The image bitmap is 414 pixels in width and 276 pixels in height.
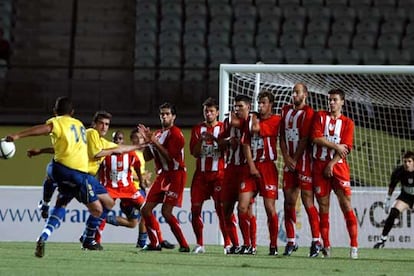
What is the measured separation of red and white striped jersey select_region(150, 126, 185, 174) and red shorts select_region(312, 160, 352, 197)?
1607mm

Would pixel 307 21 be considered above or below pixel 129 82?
above

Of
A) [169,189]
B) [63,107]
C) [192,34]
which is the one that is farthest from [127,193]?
[192,34]

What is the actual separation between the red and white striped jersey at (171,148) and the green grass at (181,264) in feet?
3.31

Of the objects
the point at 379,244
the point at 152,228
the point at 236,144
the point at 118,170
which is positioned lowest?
the point at 379,244

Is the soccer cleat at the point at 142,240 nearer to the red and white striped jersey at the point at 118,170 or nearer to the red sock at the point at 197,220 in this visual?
the red and white striped jersey at the point at 118,170

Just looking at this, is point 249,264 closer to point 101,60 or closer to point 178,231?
point 178,231

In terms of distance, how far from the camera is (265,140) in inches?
445

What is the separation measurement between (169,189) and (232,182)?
76 centimetres

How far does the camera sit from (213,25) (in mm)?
20844

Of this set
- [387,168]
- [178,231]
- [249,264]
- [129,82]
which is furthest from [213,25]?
[249,264]

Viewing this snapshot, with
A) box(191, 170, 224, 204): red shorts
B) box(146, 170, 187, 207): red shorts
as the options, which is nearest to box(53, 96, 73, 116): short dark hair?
box(146, 170, 187, 207): red shorts

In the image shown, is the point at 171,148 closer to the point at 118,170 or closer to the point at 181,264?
the point at 118,170

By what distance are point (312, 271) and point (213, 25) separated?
12579 mm

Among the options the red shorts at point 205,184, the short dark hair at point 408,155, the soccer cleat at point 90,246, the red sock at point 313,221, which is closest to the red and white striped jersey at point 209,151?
the red shorts at point 205,184
